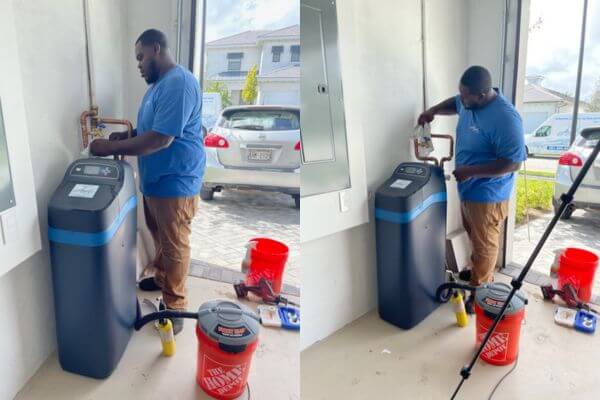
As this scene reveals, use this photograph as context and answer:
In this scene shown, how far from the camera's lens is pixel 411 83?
2092 millimetres

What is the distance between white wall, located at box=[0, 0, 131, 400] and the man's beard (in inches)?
8.3

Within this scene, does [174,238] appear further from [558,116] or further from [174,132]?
[558,116]

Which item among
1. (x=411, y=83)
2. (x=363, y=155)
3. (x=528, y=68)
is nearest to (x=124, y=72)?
(x=363, y=155)

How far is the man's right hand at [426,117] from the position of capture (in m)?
2.10

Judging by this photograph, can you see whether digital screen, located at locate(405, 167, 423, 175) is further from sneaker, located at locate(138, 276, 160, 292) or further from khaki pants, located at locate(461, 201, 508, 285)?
sneaker, located at locate(138, 276, 160, 292)

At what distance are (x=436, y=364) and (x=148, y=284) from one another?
154cm

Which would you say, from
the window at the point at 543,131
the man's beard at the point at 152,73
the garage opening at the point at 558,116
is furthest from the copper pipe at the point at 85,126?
the window at the point at 543,131

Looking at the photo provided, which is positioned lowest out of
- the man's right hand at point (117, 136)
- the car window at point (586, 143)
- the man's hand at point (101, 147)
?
the car window at point (586, 143)

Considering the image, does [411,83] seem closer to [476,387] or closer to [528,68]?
[528,68]

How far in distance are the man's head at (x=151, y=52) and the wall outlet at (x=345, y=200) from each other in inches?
37.7

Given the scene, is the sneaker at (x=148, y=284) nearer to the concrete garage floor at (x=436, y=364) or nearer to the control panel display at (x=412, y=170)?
the concrete garage floor at (x=436, y=364)

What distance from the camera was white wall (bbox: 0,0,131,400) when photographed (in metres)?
1.37

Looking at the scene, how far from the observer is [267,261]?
216 cm

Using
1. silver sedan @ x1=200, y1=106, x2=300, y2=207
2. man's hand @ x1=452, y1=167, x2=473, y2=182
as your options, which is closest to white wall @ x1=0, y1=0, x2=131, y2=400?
silver sedan @ x1=200, y1=106, x2=300, y2=207
